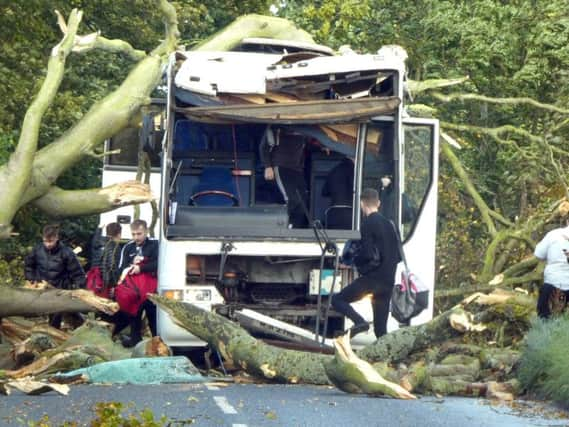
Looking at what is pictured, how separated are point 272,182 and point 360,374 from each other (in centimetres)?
426

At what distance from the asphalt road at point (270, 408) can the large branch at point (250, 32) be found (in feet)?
24.3

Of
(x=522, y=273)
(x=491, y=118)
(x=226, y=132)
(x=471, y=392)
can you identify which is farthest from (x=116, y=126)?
(x=491, y=118)

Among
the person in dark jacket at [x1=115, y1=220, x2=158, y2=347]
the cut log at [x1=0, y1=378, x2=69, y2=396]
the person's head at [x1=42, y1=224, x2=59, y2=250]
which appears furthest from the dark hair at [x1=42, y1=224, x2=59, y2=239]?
the cut log at [x1=0, y1=378, x2=69, y2=396]

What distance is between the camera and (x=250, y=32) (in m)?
19.5

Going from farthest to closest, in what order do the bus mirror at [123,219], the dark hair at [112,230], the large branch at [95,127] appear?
the bus mirror at [123,219]
the large branch at [95,127]
the dark hair at [112,230]

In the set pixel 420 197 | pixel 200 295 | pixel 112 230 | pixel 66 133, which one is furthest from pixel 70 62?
pixel 200 295

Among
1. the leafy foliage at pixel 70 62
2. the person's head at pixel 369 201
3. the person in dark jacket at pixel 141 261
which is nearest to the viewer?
the person's head at pixel 369 201

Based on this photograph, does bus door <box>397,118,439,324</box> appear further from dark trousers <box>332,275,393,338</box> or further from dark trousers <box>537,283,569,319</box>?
dark trousers <box>537,283,569,319</box>

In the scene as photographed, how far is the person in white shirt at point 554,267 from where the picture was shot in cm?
1462

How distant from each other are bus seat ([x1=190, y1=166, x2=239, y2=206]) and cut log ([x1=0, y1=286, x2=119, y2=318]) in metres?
1.44

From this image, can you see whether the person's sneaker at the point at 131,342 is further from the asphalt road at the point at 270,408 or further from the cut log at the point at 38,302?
the asphalt road at the point at 270,408

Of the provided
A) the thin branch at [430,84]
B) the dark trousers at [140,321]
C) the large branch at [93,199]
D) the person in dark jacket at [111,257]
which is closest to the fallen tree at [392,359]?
the dark trousers at [140,321]

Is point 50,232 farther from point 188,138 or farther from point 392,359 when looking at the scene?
point 392,359

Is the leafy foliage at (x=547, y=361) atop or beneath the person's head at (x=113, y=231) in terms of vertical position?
beneath
